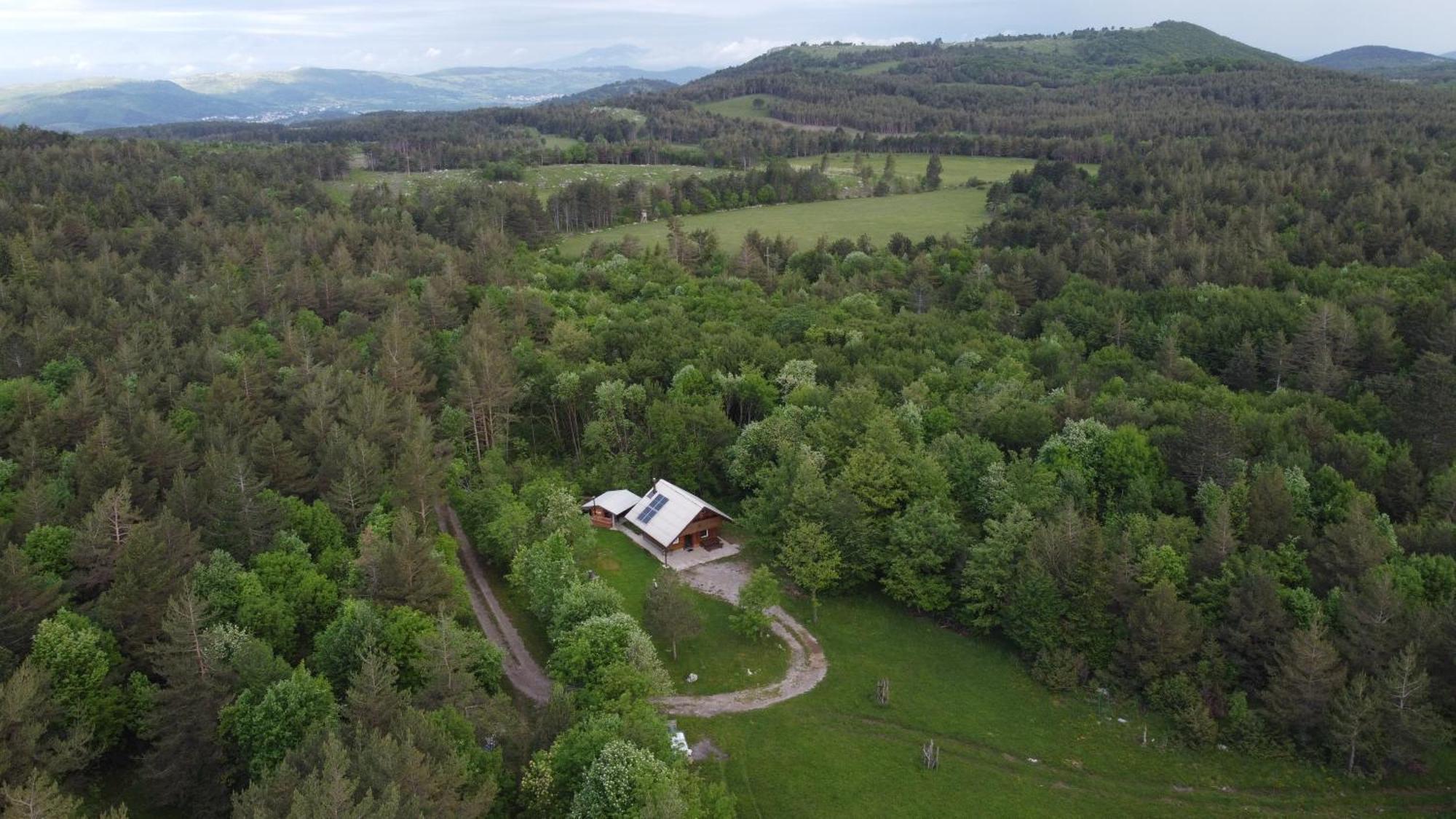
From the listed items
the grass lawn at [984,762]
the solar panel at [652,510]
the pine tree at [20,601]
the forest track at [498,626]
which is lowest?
the grass lawn at [984,762]

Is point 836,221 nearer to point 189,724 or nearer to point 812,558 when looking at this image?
point 812,558

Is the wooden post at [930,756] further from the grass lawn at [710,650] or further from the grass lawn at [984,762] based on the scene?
the grass lawn at [710,650]

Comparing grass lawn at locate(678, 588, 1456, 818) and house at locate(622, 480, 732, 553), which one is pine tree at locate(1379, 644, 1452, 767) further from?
house at locate(622, 480, 732, 553)

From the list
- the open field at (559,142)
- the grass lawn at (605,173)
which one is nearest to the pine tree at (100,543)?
the grass lawn at (605,173)

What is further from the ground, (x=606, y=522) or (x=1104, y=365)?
(x=1104, y=365)

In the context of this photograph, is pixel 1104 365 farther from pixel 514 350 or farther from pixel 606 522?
pixel 514 350

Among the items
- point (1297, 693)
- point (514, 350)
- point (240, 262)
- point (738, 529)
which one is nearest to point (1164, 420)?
point (1297, 693)

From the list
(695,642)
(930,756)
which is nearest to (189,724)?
(695,642)
